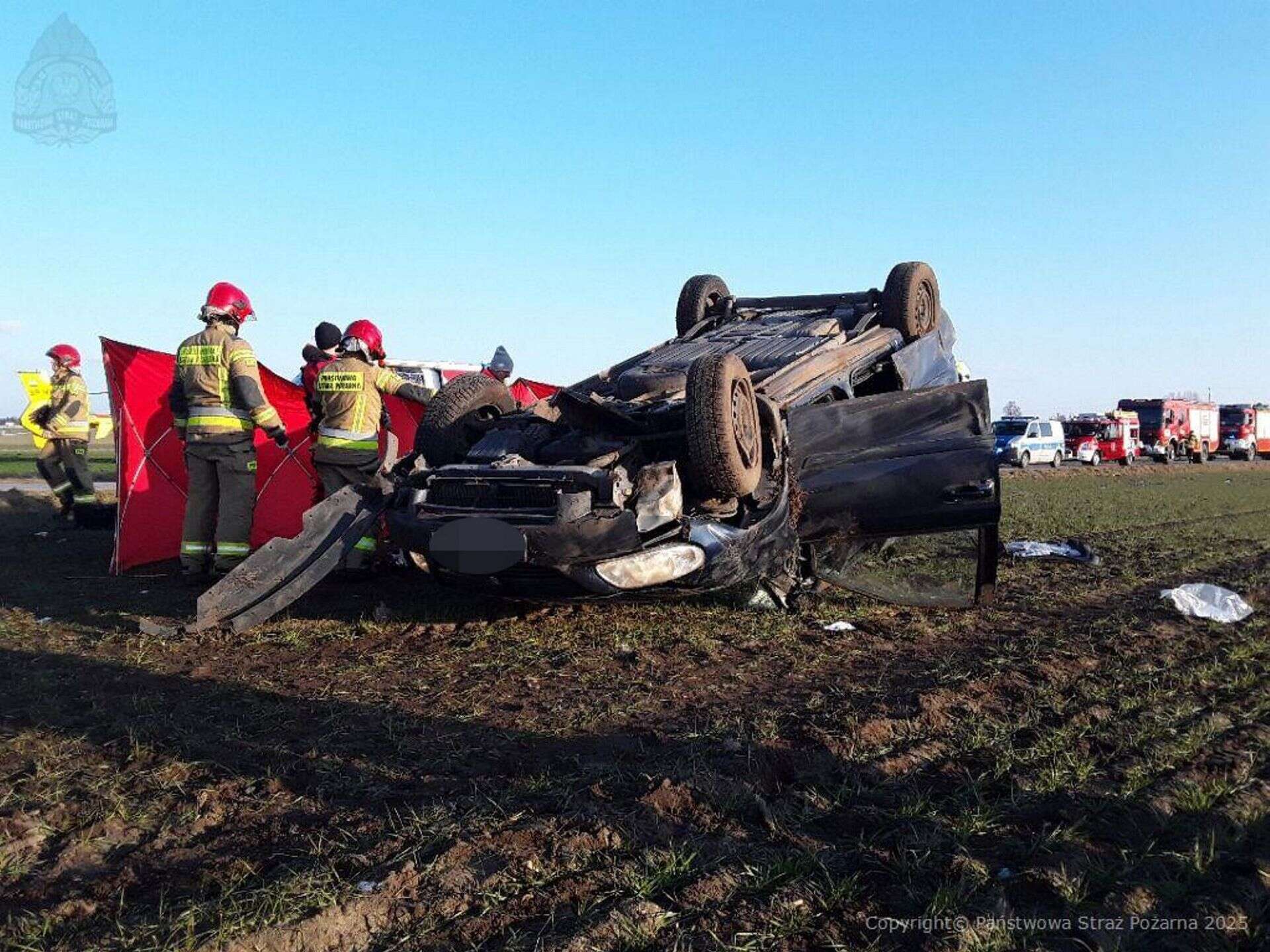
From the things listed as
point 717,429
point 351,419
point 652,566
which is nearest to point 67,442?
point 351,419

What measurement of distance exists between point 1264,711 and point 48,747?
4.41 meters

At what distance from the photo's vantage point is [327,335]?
739 centimetres

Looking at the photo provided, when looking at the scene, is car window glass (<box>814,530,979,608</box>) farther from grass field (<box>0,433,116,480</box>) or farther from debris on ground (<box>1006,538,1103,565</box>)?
grass field (<box>0,433,116,480</box>)

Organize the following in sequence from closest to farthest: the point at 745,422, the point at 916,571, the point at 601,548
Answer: the point at 601,548
the point at 745,422
the point at 916,571

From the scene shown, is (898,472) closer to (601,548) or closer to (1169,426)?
(601,548)

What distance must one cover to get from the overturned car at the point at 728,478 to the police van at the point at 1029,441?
21602mm

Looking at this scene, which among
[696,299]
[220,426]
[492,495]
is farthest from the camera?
[696,299]

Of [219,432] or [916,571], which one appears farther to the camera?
[219,432]

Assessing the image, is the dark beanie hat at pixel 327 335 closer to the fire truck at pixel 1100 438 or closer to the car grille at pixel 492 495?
the car grille at pixel 492 495

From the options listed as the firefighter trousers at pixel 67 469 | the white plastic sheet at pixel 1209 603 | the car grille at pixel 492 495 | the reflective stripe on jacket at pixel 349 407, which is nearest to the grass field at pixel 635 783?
the white plastic sheet at pixel 1209 603

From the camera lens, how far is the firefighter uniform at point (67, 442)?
9.21 metres

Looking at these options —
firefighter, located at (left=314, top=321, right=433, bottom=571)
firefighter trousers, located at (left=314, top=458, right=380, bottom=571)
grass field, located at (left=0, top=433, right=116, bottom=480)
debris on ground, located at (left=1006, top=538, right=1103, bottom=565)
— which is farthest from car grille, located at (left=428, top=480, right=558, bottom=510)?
grass field, located at (left=0, top=433, right=116, bottom=480)

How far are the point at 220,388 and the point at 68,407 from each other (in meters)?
4.40

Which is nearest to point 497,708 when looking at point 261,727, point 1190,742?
point 261,727
